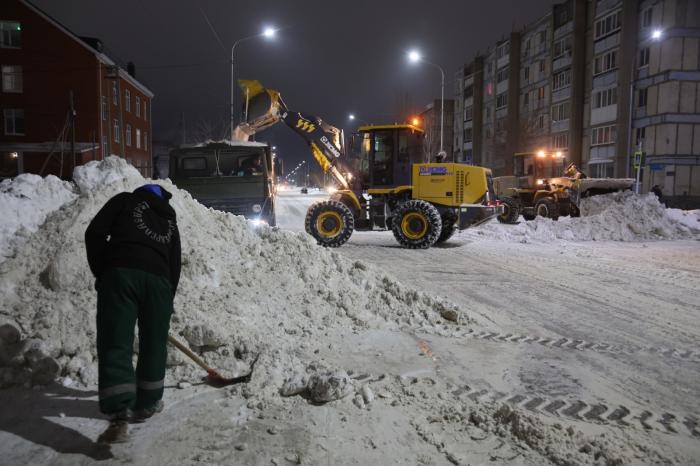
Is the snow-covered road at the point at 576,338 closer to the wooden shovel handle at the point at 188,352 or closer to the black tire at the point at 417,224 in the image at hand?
the wooden shovel handle at the point at 188,352

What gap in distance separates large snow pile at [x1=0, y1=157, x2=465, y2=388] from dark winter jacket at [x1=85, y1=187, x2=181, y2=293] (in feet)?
4.13

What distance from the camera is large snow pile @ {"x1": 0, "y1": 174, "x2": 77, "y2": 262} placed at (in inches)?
225

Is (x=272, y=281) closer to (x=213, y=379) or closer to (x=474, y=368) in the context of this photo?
(x=213, y=379)

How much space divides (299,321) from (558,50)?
4855cm

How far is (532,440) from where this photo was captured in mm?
3369

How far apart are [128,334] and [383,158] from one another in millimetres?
11401

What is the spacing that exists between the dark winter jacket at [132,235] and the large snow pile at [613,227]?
13.8 m

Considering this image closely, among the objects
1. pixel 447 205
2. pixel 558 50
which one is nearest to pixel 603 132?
pixel 558 50

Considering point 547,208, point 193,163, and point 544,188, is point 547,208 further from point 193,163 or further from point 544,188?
point 193,163

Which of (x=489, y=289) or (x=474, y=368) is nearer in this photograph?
(x=474, y=368)

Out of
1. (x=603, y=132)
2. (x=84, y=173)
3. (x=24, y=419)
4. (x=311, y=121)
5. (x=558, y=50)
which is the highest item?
(x=558, y=50)

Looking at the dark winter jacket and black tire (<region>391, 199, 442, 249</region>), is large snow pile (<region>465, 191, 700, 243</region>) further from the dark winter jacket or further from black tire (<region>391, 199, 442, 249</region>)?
the dark winter jacket

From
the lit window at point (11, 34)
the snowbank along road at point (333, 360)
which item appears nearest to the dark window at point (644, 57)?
the snowbank along road at point (333, 360)

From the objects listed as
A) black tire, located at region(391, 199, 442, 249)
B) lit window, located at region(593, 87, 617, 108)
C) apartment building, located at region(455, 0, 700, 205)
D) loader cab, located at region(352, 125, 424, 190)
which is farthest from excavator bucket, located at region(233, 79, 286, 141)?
lit window, located at region(593, 87, 617, 108)
